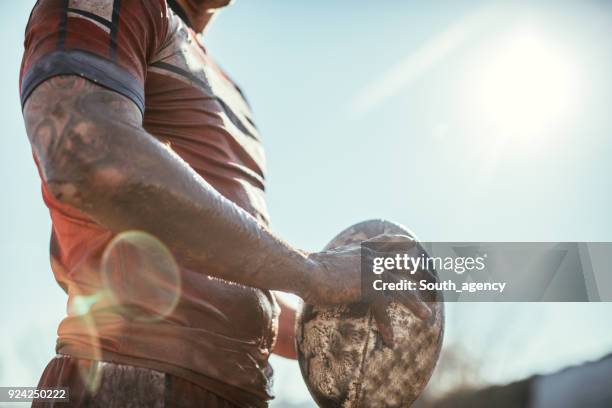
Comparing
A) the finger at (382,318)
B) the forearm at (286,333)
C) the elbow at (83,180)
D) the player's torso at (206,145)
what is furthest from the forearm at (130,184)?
the forearm at (286,333)

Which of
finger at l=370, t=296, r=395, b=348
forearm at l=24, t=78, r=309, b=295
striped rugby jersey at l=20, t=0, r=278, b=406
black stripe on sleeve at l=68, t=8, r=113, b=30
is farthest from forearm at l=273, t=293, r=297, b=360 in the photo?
black stripe on sleeve at l=68, t=8, r=113, b=30

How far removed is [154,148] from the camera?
1.67 meters

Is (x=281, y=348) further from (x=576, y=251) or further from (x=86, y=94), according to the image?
(x=576, y=251)

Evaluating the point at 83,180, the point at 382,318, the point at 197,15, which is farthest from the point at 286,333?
the point at 83,180

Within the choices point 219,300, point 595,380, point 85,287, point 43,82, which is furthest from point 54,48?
point 595,380

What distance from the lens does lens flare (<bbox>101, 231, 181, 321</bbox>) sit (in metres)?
1.94

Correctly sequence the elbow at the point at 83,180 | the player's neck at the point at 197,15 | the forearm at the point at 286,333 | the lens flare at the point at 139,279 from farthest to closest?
the forearm at the point at 286,333, the player's neck at the point at 197,15, the lens flare at the point at 139,279, the elbow at the point at 83,180

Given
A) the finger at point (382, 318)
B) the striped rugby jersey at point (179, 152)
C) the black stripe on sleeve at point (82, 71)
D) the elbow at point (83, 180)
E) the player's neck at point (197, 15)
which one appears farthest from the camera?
the player's neck at point (197, 15)

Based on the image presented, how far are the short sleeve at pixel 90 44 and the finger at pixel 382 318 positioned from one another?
990 millimetres

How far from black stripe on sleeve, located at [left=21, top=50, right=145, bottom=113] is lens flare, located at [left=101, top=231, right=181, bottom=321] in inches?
17.9

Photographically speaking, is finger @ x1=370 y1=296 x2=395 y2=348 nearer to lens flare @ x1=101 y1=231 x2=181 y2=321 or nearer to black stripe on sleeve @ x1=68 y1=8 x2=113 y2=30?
lens flare @ x1=101 y1=231 x2=181 y2=321

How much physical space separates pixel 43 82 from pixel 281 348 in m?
1.93

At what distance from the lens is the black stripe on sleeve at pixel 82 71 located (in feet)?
5.57

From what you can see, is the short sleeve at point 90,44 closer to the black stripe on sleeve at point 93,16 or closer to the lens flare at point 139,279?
the black stripe on sleeve at point 93,16
